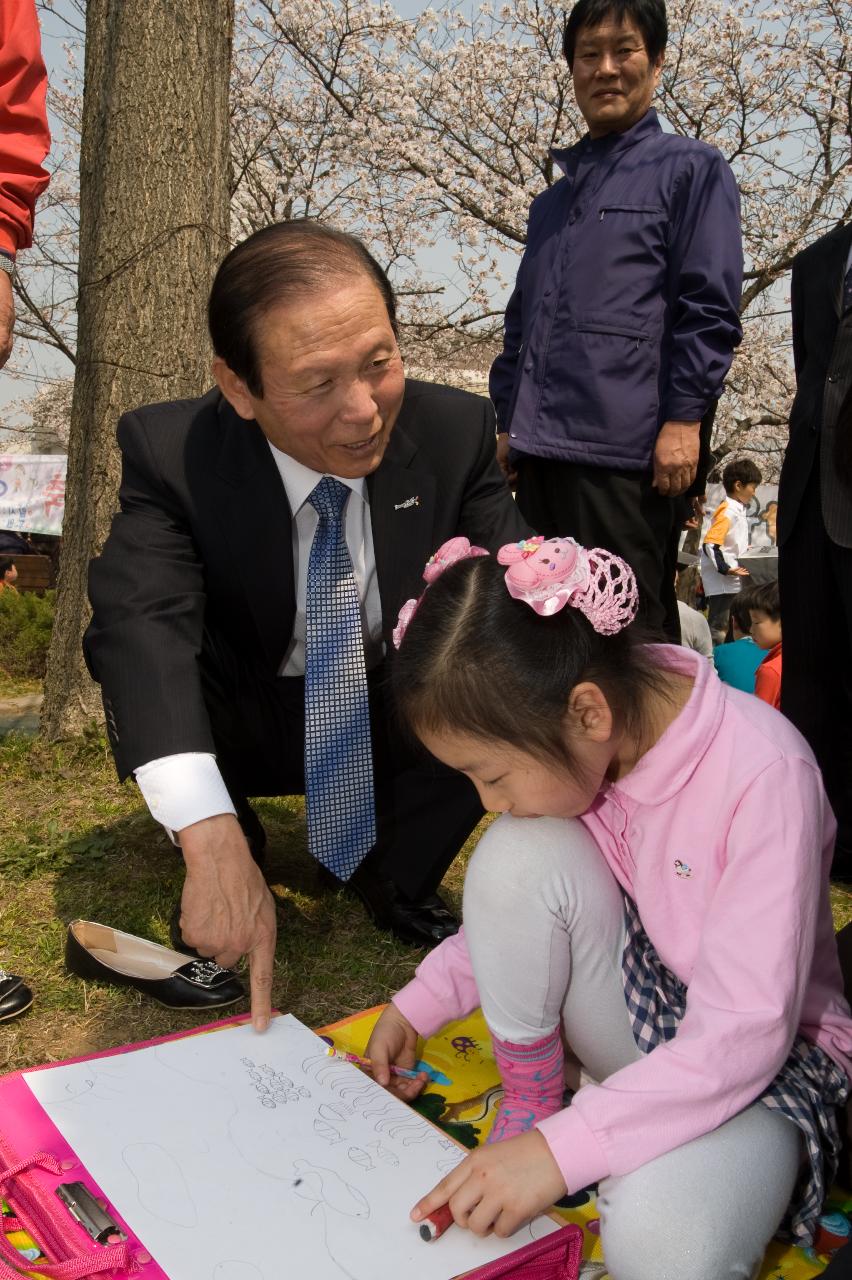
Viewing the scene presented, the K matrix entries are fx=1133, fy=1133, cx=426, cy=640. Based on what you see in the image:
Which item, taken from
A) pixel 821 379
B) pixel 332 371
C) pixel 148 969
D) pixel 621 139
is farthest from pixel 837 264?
pixel 148 969

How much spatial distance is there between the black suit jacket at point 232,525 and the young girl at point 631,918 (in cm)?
58

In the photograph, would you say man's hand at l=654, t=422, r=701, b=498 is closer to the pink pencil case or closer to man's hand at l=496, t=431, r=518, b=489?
man's hand at l=496, t=431, r=518, b=489

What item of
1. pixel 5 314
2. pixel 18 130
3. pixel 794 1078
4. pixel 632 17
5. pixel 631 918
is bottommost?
pixel 794 1078

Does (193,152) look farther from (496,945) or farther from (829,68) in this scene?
(829,68)

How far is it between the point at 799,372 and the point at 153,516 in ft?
4.90

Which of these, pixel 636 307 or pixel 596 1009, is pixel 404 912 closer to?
pixel 596 1009

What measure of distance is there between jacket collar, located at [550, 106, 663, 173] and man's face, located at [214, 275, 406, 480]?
1.34m

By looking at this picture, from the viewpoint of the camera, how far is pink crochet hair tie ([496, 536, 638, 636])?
1314 mm

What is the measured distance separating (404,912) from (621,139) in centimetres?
197

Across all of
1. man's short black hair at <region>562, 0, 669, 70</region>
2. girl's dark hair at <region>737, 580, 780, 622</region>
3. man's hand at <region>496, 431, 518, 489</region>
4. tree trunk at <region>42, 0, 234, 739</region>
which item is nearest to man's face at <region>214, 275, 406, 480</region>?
man's hand at <region>496, 431, 518, 489</region>

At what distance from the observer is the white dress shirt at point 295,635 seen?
1.66m

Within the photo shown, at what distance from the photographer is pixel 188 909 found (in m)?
1.59

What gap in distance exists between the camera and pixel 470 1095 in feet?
5.60

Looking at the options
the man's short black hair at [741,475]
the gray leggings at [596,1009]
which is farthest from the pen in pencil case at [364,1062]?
the man's short black hair at [741,475]
